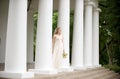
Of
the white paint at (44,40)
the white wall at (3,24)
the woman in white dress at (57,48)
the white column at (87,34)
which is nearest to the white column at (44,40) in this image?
the white paint at (44,40)

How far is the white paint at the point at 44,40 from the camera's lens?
60.6ft

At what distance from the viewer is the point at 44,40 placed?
733 inches

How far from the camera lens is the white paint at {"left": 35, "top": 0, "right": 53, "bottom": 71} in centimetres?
1848

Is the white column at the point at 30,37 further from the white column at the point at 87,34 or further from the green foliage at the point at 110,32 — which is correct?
the green foliage at the point at 110,32

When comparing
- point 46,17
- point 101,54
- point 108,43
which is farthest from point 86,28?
point 101,54

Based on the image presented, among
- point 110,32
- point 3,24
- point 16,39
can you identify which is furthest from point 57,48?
point 110,32

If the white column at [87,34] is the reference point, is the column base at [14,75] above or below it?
below

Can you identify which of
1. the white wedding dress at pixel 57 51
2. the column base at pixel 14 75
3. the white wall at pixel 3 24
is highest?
the white wall at pixel 3 24

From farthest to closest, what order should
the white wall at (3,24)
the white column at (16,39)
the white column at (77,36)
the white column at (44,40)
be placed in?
1. the white wall at (3,24)
2. the white column at (77,36)
3. the white column at (44,40)
4. the white column at (16,39)

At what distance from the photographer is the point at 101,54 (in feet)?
181

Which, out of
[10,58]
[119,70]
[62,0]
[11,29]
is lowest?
[119,70]

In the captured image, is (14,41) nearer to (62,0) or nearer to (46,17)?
(46,17)

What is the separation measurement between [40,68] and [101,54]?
3735 centimetres

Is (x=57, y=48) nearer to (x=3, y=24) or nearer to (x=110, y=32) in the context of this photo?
(x=3, y=24)
